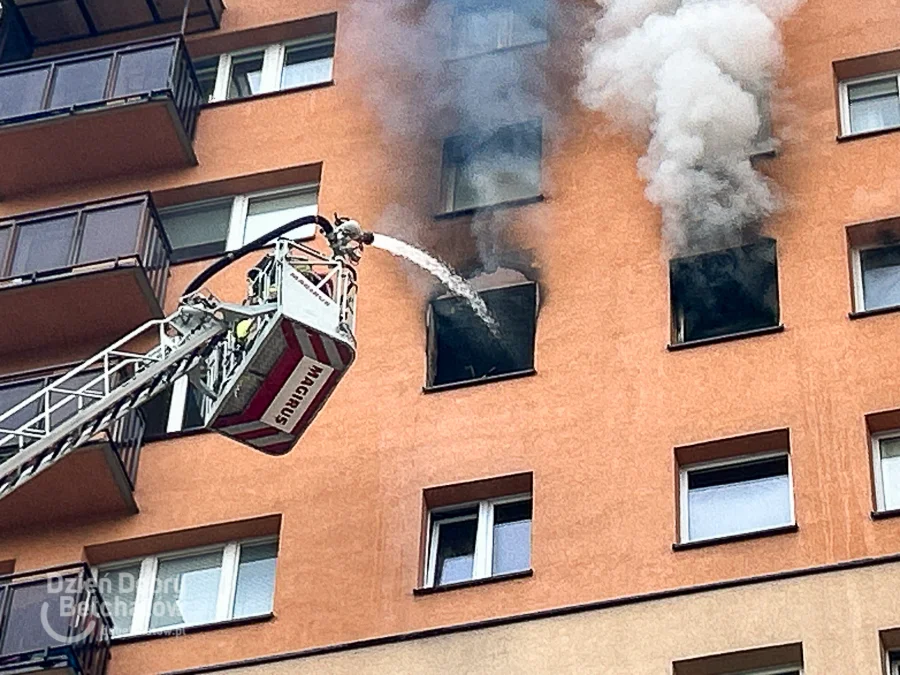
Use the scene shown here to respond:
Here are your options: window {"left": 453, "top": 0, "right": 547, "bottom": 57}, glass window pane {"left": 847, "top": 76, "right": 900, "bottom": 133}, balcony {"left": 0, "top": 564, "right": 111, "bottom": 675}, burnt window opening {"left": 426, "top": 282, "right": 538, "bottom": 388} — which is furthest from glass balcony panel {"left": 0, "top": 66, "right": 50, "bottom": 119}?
glass window pane {"left": 847, "top": 76, "right": 900, "bottom": 133}

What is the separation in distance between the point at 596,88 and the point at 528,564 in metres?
6.05

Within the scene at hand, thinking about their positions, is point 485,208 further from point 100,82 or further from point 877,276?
point 100,82

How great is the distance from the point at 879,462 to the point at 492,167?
19.7 ft

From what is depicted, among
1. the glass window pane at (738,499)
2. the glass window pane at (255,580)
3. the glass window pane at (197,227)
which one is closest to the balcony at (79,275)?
the glass window pane at (197,227)

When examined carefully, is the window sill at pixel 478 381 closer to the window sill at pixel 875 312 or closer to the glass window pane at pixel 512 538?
the glass window pane at pixel 512 538

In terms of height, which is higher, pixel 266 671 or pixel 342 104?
pixel 342 104

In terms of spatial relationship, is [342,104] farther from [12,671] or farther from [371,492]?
[12,671]

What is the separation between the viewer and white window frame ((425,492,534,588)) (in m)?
21.0

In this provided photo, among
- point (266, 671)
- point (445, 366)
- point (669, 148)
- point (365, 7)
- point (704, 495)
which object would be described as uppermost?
point (365, 7)

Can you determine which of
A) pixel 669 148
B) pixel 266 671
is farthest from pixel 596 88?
pixel 266 671

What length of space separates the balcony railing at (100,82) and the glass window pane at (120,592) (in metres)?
5.67

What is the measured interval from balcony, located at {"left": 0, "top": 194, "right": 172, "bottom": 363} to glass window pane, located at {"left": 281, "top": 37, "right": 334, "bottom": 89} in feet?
10.5

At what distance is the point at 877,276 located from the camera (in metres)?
22.1

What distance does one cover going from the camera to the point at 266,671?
65.7 ft
